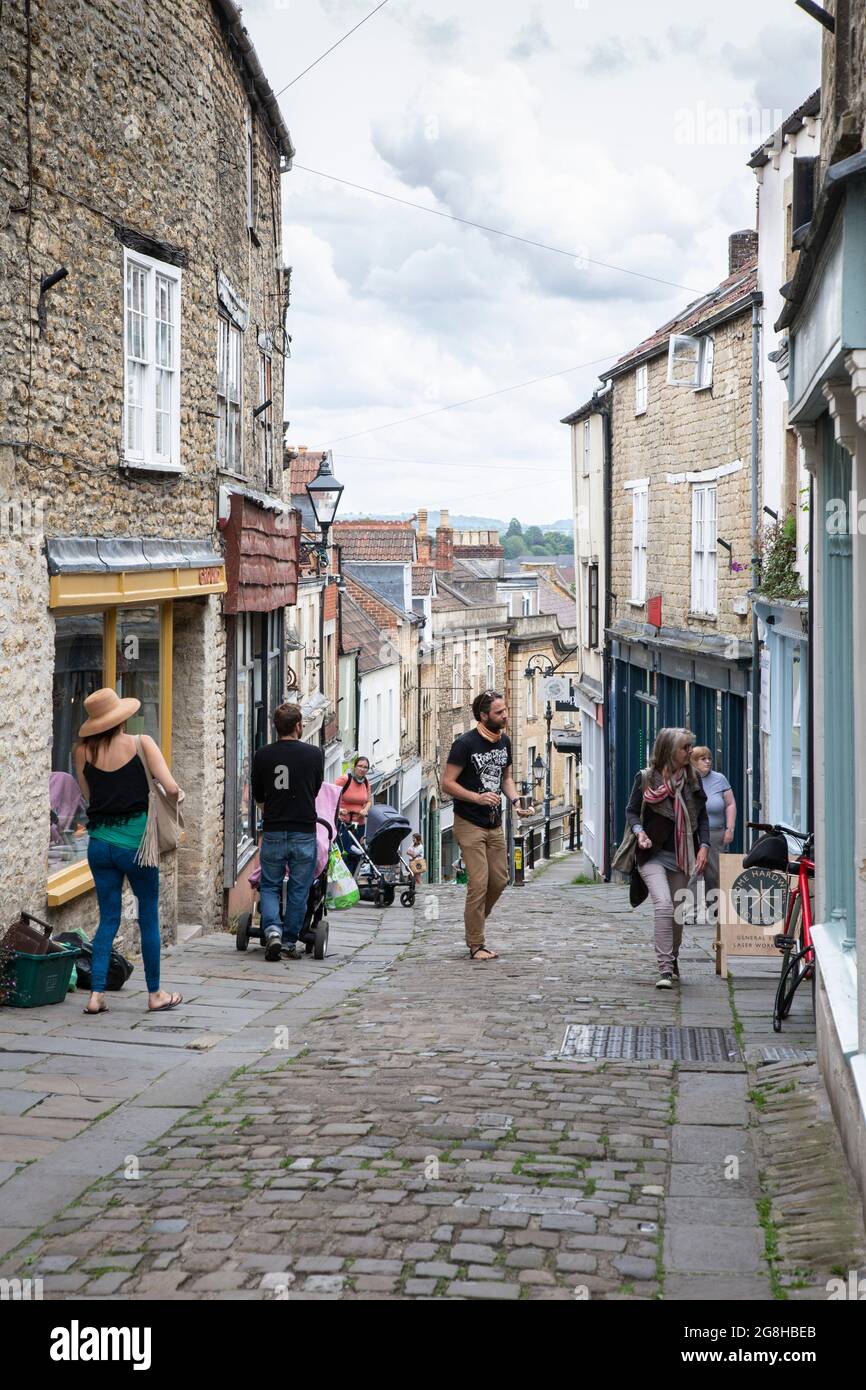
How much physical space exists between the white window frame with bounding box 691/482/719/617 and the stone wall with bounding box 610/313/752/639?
174 mm

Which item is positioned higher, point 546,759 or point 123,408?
point 123,408

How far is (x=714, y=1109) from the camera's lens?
648 centimetres

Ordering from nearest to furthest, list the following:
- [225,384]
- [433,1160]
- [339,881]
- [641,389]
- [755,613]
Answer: [433,1160]
[225,384]
[339,881]
[755,613]
[641,389]

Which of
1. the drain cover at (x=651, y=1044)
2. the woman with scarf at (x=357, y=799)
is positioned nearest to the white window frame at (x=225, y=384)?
the woman with scarf at (x=357, y=799)

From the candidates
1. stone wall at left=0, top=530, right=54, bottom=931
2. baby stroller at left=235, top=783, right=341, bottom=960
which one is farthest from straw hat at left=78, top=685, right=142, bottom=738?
baby stroller at left=235, top=783, right=341, bottom=960

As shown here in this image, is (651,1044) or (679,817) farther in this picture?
(679,817)

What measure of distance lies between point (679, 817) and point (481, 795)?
64.5 inches

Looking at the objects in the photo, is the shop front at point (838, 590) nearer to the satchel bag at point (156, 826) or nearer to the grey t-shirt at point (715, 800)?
the satchel bag at point (156, 826)

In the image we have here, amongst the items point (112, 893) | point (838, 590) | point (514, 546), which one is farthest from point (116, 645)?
point (514, 546)

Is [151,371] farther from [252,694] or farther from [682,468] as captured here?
[682,468]

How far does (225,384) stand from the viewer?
1434cm

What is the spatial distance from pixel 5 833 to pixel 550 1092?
11.7 feet

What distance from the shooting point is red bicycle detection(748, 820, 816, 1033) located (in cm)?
795
